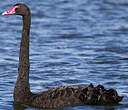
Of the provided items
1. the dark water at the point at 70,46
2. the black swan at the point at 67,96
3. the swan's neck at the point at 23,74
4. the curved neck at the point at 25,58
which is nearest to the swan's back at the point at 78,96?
the black swan at the point at 67,96

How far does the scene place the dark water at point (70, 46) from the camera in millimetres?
9312

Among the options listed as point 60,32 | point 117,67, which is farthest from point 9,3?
point 117,67

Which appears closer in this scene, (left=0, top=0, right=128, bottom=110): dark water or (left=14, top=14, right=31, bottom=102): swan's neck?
(left=14, top=14, right=31, bottom=102): swan's neck

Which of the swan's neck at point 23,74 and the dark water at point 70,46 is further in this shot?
the dark water at point 70,46

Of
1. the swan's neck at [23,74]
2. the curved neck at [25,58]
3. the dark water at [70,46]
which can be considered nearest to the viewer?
the swan's neck at [23,74]

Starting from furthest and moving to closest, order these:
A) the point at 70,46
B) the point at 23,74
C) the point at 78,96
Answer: the point at 70,46 → the point at 23,74 → the point at 78,96

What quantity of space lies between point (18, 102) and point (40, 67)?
2998 mm

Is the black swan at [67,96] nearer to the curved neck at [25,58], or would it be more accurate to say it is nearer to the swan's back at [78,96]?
the swan's back at [78,96]

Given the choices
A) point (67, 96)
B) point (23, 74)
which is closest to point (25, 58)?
point (23, 74)

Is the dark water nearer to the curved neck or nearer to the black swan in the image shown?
the black swan

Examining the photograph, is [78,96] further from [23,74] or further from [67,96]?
[23,74]

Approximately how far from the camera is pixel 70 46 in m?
12.5

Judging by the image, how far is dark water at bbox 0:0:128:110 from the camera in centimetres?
931

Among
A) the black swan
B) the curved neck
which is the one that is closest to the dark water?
the black swan
